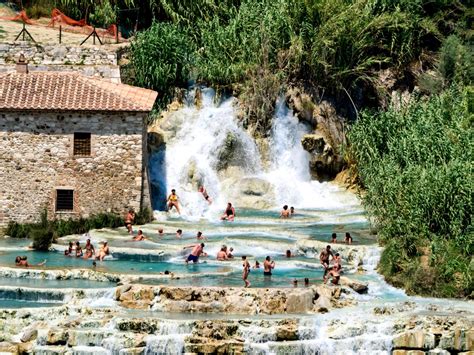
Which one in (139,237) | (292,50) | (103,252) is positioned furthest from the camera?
(292,50)

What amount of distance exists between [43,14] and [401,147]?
2352 centimetres

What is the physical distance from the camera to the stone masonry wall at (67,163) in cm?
4744

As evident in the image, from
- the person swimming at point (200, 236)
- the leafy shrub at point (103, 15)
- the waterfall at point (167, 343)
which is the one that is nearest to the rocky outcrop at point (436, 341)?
the waterfall at point (167, 343)

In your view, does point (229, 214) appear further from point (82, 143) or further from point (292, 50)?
point (292, 50)

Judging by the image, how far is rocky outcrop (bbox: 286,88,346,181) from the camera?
52312mm

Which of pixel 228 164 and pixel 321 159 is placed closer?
pixel 228 164

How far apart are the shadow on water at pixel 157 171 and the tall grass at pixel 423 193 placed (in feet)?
24.9

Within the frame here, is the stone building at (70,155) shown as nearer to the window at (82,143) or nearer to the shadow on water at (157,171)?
the window at (82,143)

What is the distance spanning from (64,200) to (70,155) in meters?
1.61

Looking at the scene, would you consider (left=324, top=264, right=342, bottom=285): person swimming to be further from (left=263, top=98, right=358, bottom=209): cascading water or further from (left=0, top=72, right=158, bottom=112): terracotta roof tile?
(left=0, top=72, right=158, bottom=112): terracotta roof tile

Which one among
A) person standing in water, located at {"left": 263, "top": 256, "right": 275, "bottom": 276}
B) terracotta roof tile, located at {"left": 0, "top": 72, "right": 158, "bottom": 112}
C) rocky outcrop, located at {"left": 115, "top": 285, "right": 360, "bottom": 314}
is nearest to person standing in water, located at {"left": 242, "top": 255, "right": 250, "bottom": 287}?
person standing in water, located at {"left": 263, "top": 256, "right": 275, "bottom": 276}

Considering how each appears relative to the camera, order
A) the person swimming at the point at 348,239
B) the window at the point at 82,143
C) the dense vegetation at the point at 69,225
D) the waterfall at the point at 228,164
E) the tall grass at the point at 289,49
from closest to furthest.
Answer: the person swimming at the point at 348,239, the dense vegetation at the point at 69,225, the window at the point at 82,143, the waterfall at the point at 228,164, the tall grass at the point at 289,49

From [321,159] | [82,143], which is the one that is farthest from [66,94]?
[321,159]

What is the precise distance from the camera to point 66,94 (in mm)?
48125
